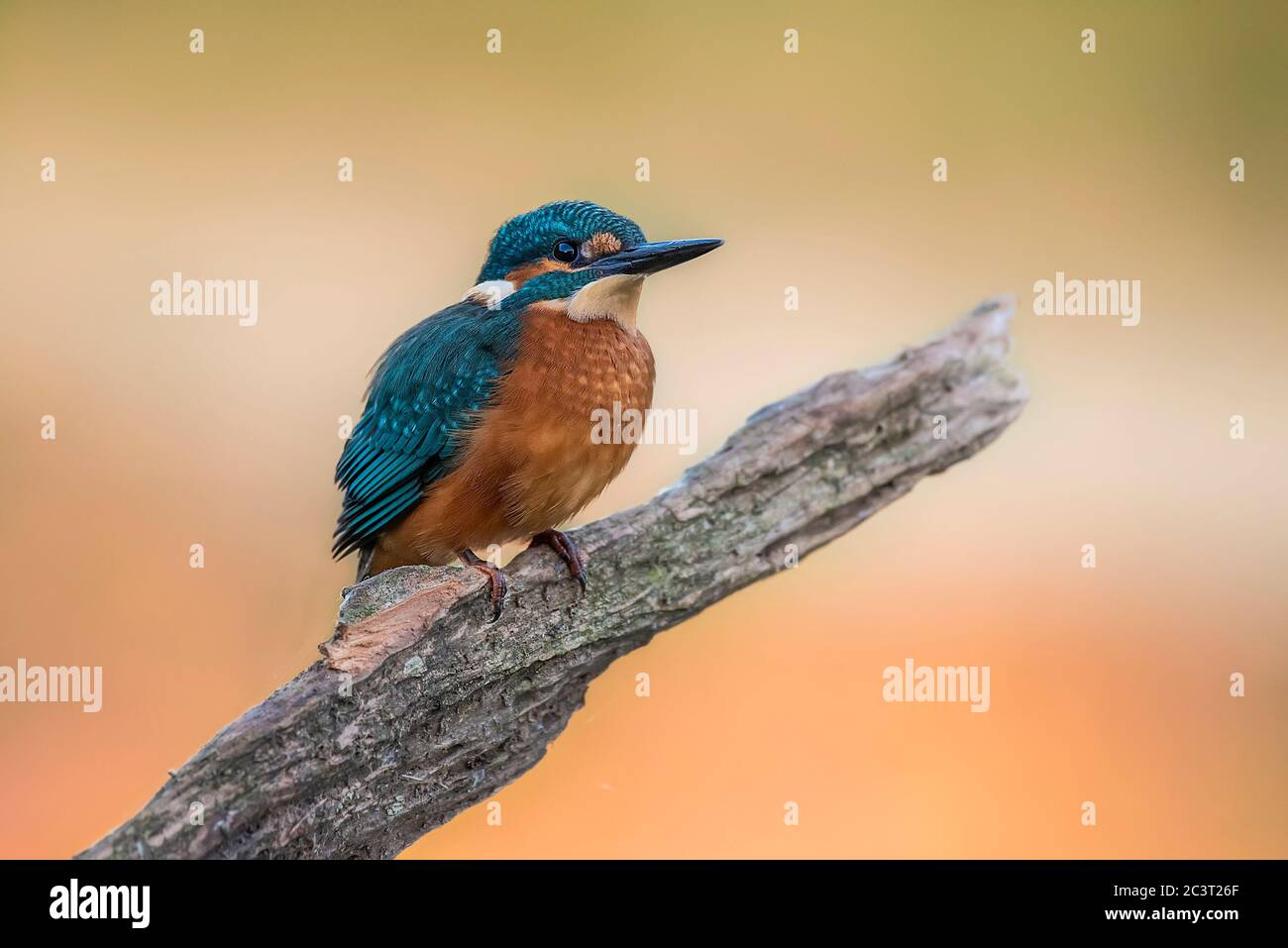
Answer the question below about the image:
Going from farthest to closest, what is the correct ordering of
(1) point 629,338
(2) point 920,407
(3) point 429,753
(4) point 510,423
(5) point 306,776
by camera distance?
1. (2) point 920,407
2. (1) point 629,338
3. (4) point 510,423
4. (3) point 429,753
5. (5) point 306,776

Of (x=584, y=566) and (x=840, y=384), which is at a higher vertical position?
(x=840, y=384)

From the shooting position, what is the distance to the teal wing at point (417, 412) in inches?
98.2

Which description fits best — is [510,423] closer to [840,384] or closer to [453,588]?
[453,588]

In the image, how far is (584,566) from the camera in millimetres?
2590

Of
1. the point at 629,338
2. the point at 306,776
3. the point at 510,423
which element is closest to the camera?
the point at 306,776

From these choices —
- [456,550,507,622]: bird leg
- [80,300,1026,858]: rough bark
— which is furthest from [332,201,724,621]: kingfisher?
[80,300,1026,858]: rough bark

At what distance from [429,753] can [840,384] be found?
132 centimetres

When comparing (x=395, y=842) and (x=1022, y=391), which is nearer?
(x=395, y=842)

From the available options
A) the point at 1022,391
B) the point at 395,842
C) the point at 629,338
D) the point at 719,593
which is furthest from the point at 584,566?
the point at 1022,391

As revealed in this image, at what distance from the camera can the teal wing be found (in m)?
2.49

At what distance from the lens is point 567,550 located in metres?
2.57

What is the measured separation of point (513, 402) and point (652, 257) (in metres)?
0.41

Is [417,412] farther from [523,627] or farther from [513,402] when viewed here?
[523,627]
